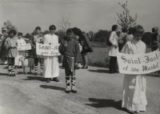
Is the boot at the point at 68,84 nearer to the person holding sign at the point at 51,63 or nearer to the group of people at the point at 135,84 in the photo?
the person holding sign at the point at 51,63

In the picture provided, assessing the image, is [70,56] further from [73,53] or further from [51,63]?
[51,63]

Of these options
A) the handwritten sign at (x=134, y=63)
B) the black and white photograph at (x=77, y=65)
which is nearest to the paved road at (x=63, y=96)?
the black and white photograph at (x=77, y=65)

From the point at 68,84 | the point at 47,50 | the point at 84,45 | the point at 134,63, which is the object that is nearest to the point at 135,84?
the point at 134,63

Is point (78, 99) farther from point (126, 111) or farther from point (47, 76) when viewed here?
point (47, 76)

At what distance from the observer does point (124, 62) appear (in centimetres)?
816

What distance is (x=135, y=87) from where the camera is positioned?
830cm

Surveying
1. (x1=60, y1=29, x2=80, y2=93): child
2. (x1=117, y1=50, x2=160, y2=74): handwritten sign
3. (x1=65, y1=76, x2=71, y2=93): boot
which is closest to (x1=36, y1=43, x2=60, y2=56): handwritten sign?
(x1=60, y1=29, x2=80, y2=93): child

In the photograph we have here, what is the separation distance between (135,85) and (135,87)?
4 centimetres

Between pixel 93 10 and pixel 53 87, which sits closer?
pixel 93 10

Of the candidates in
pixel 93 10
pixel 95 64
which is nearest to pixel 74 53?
pixel 93 10

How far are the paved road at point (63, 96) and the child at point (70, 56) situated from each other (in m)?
0.29

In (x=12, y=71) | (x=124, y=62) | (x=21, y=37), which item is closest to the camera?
(x=124, y=62)

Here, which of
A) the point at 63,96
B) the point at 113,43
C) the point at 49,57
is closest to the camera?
the point at 63,96

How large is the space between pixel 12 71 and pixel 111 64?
2.90m
